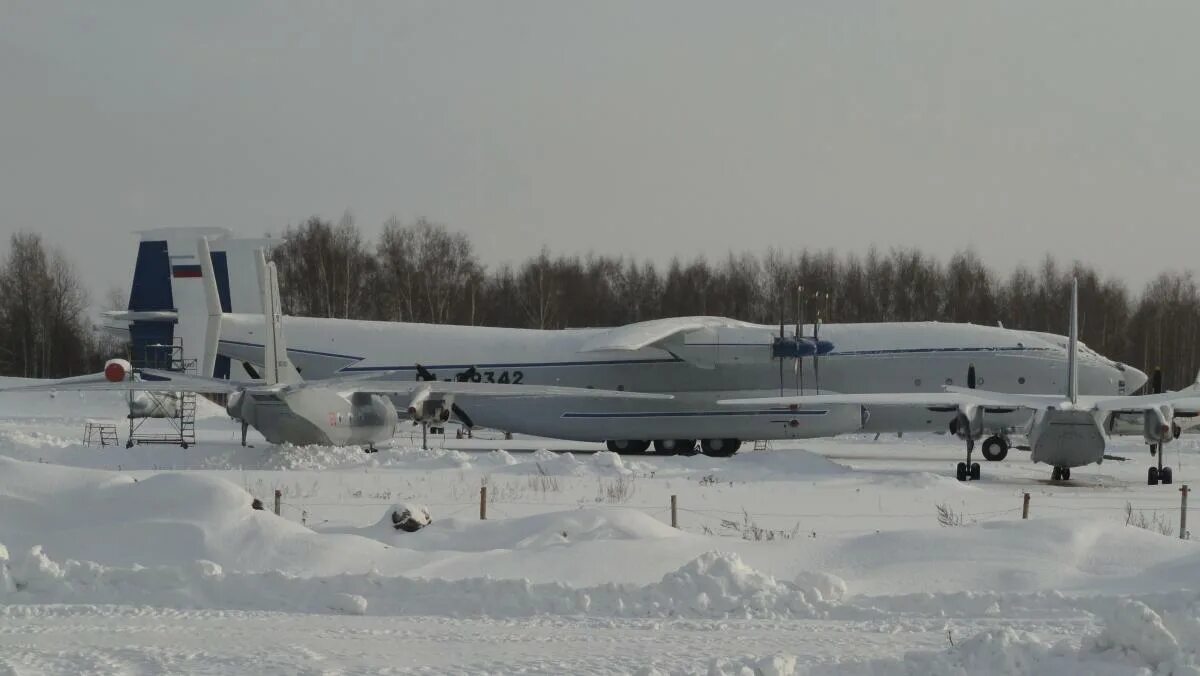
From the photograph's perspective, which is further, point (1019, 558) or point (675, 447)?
point (675, 447)

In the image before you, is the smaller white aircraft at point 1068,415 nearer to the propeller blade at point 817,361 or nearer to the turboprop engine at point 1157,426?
the turboprop engine at point 1157,426

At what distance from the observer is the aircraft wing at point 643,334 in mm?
27234

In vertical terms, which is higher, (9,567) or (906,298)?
(906,298)

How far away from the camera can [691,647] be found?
7.62 metres

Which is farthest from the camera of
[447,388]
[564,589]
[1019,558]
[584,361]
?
[584,361]

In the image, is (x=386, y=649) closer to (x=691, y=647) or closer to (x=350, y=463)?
(x=691, y=647)

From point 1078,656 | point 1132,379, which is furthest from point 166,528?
point 1132,379

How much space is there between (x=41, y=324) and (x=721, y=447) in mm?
51925

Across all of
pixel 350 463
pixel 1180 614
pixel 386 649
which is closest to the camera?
pixel 1180 614

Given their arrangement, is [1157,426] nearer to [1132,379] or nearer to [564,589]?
[1132,379]

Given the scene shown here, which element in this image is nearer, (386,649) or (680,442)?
(386,649)

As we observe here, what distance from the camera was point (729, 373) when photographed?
96.8 feet

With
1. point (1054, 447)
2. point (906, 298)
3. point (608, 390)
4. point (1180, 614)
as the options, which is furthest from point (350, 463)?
point (906, 298)

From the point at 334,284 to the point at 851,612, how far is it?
5647cm
